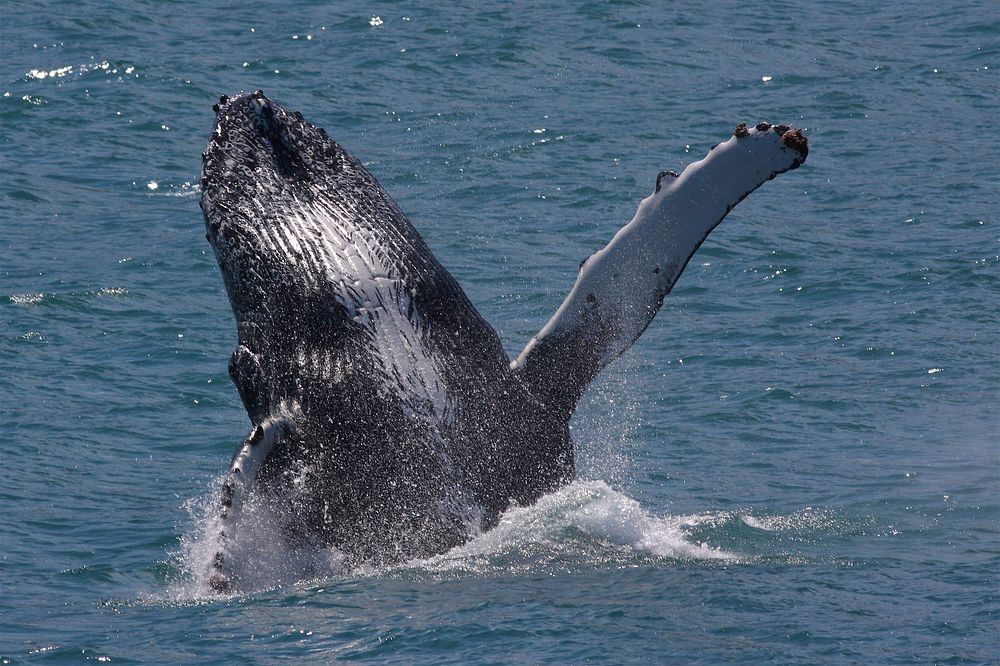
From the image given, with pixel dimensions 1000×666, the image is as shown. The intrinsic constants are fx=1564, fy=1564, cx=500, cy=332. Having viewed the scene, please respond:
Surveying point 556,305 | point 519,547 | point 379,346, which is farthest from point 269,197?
point 556,305

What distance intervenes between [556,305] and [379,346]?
10205mm

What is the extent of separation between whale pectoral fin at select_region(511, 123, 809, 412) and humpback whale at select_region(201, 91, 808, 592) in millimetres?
13

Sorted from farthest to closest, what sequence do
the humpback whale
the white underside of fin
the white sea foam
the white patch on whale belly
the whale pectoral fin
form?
the white underside of fin
the whale pectoral fin
the white patch on whale belly
the humpback whale
the white sea foam

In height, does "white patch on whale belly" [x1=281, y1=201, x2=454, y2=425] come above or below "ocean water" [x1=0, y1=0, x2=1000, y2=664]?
above

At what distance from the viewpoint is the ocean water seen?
10156 millimetres

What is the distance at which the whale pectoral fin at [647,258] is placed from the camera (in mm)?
11992

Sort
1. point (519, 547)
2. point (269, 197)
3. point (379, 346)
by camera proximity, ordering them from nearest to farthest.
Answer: point (519, 547) → point (379, 346) → point (269, 197)

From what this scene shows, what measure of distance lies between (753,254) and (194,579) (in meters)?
14.1

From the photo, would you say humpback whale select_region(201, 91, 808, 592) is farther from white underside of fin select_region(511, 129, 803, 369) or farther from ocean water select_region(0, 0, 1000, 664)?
ocean water select_region(0, 0, 1000, 664)

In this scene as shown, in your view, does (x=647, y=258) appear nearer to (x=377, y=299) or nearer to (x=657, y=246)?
(x=657, y=246)

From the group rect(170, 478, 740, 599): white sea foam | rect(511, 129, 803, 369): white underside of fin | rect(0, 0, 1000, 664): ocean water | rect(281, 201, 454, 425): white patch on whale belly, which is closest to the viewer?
rect(0, 0, 1000, 664): ocean water

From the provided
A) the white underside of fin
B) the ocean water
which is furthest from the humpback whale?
the ocean water

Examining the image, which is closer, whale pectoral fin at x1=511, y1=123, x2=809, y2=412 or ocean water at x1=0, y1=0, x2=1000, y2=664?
ocean water at x1=0, y1=0, x2=1000, y2=664

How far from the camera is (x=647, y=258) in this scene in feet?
40.2
